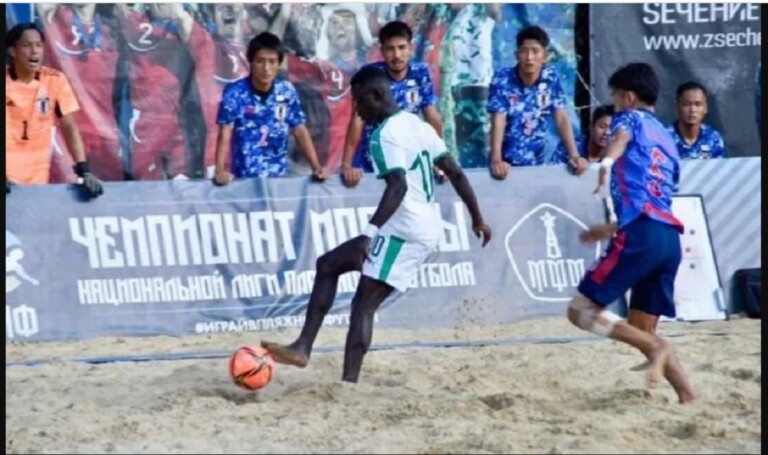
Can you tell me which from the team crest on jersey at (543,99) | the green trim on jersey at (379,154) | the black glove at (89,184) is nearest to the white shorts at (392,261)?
the green trim on jersey at (379,154)

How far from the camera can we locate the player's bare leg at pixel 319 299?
904 centimetres

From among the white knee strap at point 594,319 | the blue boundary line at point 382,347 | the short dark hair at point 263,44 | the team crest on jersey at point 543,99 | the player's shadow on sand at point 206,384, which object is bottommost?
the blue boundary line at point 382,347

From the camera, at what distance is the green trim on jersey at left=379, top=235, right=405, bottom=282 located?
29.8 feet

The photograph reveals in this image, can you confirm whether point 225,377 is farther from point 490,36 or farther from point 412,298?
point 490,36

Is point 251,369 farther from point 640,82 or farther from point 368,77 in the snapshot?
point 640,82

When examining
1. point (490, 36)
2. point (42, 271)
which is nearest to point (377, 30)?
point (490, 36)

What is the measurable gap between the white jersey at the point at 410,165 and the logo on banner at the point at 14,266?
3182 mm

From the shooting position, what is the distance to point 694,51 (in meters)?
14.0

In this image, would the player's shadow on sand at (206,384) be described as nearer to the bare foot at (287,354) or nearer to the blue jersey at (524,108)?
the bare foot at (287,354)

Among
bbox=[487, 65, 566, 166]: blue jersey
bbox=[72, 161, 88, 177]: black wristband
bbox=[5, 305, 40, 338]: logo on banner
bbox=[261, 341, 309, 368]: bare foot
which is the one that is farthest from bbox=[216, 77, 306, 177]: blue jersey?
bbox=[261, 341, 309, 368]: bare foot

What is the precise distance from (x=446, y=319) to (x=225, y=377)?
96.2 inches

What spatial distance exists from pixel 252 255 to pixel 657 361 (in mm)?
3850

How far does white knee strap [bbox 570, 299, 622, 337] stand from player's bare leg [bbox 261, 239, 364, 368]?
1.24 meters

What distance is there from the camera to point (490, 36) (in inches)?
546
